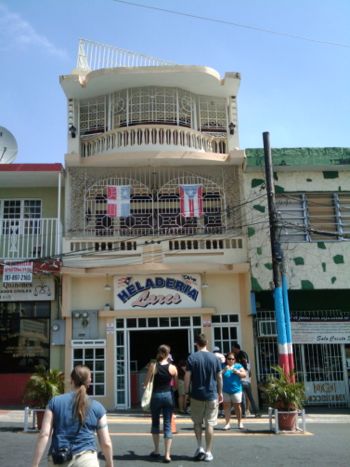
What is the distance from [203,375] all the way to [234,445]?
197cm

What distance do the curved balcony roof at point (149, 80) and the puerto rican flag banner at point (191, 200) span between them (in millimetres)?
3404

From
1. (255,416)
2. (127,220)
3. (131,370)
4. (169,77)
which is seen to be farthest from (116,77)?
(255,416)

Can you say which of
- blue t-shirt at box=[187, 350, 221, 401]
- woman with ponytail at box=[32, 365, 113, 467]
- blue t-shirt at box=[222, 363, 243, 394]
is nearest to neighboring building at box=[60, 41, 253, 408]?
blue t-shirt at box=[222, 363, 243, 394]

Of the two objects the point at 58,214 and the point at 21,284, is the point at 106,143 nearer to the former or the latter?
the point at 58,214

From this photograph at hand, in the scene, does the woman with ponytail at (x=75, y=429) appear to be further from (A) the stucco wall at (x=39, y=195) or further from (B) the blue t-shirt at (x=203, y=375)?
(A) the stucco wall at (x=39, y=195)

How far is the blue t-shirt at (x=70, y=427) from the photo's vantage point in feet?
13.8

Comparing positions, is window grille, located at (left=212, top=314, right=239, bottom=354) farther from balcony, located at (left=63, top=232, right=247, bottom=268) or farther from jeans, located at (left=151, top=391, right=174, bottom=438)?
jeans, located at (left=151, top=391, right=174, bottom=438)

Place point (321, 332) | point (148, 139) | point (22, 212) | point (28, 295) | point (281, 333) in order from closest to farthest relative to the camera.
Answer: point (281, 333), point (28, 295), point (321, 332), point (148, 139), point (22, 212)

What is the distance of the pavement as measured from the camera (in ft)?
25.3

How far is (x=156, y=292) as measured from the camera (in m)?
15.5

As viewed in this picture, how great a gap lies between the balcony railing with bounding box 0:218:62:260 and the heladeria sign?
2.34 metres

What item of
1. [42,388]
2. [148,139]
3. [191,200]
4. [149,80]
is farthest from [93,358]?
[149,80]

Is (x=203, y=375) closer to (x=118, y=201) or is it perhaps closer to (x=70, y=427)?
(x=70, y=427)

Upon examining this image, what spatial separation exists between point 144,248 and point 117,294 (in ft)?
5.12
